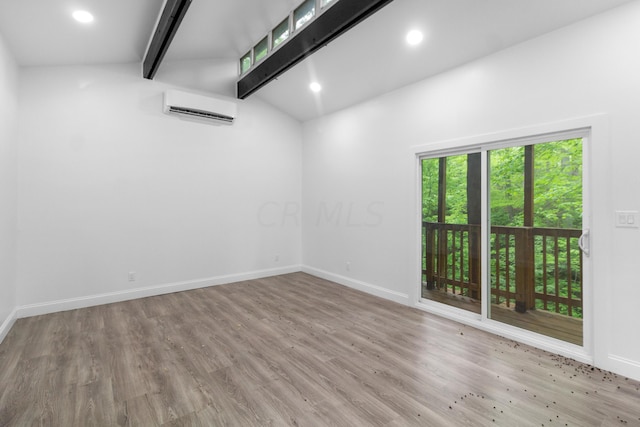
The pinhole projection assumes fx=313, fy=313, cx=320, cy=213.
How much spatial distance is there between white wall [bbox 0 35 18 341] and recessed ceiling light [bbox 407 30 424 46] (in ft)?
12.6

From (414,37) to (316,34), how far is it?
100 centimetres

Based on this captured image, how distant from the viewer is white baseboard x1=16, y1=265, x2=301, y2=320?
3612 millimetres

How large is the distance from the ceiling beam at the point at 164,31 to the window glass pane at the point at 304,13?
1.26 metres

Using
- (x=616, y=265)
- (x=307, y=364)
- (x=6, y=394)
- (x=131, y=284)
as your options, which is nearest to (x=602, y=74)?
(x=616, y=265)

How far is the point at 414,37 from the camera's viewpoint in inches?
126

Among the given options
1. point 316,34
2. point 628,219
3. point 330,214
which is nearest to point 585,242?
point 628,219

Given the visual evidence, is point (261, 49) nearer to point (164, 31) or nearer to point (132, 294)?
point (164, 31)

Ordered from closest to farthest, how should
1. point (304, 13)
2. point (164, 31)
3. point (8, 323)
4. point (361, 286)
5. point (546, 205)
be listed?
point (546, 205) < point (164, 31) < point (8, 323) < point (304, 13) < point (361, 286)

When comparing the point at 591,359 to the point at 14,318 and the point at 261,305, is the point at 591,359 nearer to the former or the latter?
the point at 261,305

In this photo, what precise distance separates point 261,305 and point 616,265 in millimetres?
3486

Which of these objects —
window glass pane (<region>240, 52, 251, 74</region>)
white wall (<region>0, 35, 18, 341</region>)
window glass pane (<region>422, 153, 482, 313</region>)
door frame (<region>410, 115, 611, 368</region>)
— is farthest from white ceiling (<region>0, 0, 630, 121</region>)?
window glass pane (<region>422, 153, 482, 313</region>)

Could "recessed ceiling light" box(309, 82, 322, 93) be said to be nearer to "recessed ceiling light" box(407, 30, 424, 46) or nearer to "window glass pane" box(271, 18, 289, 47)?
"window glass pane" box(271, 18, 289, 47)

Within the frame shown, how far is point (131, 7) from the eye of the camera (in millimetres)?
2912

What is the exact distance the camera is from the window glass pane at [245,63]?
15.2ft
